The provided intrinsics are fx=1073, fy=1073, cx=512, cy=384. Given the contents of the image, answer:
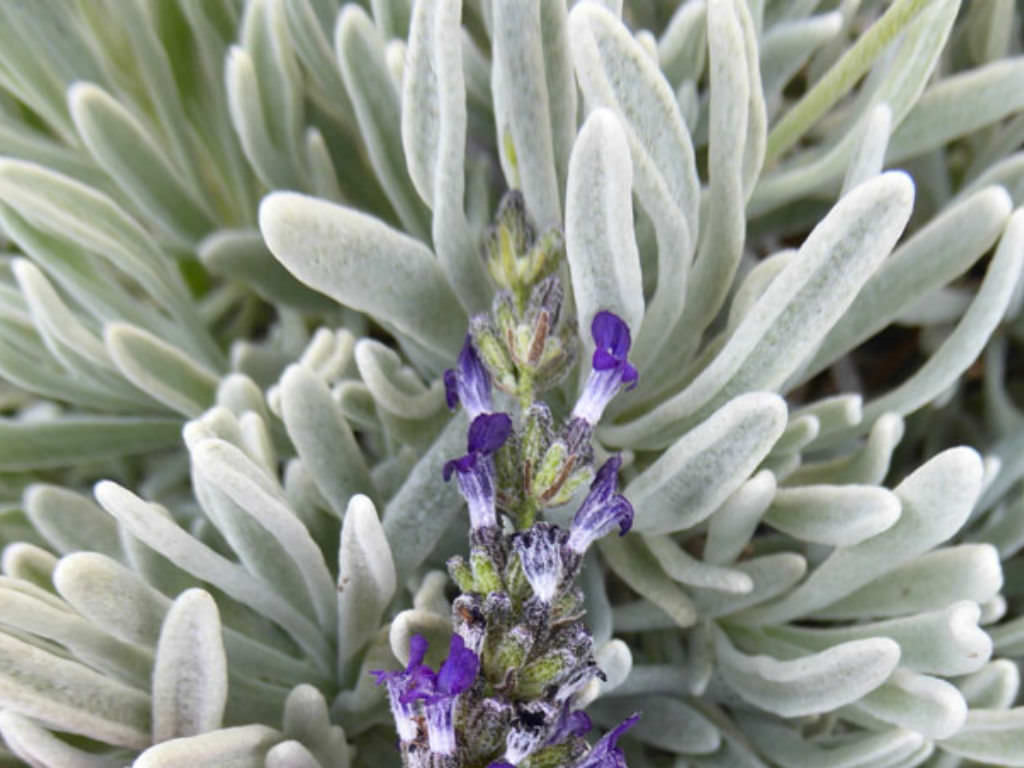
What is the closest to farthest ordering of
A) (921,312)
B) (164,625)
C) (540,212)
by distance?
(164,625), (540,212), (921,312)

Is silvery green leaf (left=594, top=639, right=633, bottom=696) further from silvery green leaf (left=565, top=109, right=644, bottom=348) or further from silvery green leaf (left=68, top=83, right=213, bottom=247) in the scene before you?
silvery green leaf (left=68, top=83, right=213, bottom=247)

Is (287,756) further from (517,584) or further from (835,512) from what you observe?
(835,512)

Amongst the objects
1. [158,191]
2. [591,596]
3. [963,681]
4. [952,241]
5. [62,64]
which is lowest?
[963,681]

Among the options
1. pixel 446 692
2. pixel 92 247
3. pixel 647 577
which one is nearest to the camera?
pixel 446 692

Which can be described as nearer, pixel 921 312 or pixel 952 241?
pixel 952 241

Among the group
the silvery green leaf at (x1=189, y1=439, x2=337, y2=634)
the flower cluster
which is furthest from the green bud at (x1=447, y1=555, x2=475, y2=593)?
the silvery green leaf at (x1=189, y1=439, x2=337, y2=634)

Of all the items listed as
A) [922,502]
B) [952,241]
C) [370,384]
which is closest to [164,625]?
[370,384]

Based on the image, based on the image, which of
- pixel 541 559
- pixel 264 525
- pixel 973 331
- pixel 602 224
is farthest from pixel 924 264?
pixel 264 525

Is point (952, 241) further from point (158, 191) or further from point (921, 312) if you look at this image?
point (158, 191)
